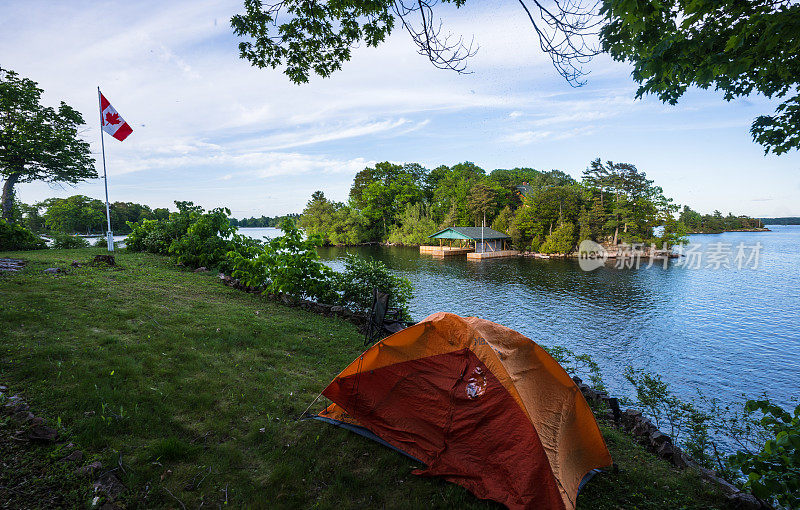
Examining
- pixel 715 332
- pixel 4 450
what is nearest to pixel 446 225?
pixel 715 332

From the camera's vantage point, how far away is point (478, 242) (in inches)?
1880

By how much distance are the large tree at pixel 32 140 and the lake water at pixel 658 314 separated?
14.5 metres

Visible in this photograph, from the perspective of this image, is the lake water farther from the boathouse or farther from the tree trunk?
the tree trunk

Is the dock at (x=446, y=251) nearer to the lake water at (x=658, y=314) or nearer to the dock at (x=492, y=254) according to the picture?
the dock at (x=492, y=254)

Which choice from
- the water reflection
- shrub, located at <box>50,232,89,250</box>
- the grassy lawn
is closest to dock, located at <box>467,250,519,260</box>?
the water reflection

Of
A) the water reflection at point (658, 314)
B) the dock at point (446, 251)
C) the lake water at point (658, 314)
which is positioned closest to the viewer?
the lake water at point (658, 314)

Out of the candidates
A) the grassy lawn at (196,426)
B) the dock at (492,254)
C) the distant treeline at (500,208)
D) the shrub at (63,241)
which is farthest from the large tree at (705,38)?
the dock at (492,254)

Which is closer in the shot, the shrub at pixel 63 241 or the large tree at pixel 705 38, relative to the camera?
the large tree at pixel 705 38

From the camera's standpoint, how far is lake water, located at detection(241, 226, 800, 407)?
1118cm

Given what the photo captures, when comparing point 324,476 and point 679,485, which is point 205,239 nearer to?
point 324,476

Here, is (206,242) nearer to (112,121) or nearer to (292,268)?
(292,268)

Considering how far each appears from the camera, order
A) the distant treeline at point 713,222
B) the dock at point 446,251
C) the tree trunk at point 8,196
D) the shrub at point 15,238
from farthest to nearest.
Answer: the distant treeline at point 713,222
the dock at point 446,251
the tree trunk at point 8,196
the shrub at point 15,238

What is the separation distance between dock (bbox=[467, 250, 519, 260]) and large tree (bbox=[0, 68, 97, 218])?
1540 inches

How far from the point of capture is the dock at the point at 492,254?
44509 mm
